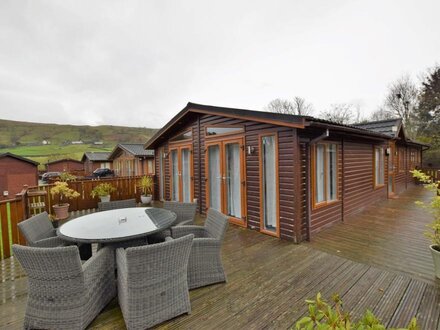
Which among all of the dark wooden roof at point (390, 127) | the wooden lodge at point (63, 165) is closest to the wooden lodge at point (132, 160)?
the dark wooden roof at point (390, 127)

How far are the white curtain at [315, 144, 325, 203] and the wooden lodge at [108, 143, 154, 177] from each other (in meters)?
10.9

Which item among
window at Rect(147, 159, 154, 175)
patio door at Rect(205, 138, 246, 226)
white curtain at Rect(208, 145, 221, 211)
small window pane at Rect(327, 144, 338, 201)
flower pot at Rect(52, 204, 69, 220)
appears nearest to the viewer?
small window pane at Rect(327, 144, 338, 201)

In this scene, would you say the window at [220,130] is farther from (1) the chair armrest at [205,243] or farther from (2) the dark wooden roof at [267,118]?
(1) the chair armrest at [205,243]

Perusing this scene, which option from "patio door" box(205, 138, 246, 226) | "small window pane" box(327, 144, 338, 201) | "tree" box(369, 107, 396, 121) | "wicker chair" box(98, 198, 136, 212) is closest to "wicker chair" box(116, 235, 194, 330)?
"wicker chair" box(98, 198, 136, 212)

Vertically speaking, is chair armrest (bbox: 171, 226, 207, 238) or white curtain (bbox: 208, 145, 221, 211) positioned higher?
white curtain (bbox: 208, 145, 221, 211)

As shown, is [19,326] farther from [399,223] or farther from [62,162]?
[62,162]

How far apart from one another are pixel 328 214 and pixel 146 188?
663 centimetres

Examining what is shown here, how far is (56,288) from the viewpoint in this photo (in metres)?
1.92

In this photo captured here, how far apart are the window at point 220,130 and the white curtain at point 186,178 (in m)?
1.38

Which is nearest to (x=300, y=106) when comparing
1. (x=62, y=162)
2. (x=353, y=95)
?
(x=353, y=95)

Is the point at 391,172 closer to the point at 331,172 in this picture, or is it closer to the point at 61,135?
the point at 331,172

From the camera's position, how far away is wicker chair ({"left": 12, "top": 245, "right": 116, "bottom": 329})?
186 cm

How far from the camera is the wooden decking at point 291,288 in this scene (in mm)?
2141

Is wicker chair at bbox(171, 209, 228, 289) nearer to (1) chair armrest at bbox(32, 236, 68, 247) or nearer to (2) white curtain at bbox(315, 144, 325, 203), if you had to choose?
(1) chair armrest at bbox(32, 236, 68, 247)
